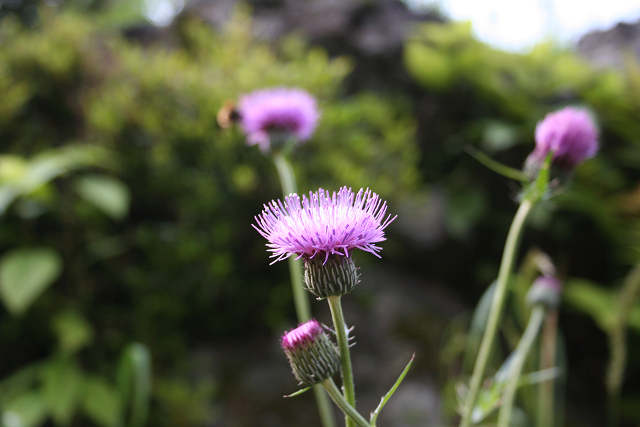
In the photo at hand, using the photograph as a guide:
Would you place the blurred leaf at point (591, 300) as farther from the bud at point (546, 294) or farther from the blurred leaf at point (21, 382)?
the blurred leaf at point (21, 382)

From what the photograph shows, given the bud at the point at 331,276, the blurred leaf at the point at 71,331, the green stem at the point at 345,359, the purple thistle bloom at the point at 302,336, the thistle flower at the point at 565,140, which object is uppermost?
the blurred leaf at the point at 71,331

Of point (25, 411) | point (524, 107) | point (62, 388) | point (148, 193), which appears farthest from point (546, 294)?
point (524, 107)

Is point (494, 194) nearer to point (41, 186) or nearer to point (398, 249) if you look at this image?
point (398, 249)

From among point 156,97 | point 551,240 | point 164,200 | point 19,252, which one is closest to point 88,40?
point 156,97

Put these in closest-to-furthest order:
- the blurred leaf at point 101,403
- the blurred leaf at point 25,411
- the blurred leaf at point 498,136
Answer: the blurred leaf at point 25,411, the blurred leaf at point 101,403, the blurred leaf at point 498,136

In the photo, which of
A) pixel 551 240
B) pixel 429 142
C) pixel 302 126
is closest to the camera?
pixel 302 126

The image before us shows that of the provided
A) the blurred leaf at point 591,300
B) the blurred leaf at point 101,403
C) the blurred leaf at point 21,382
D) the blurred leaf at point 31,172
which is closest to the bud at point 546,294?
the blurred leaf at point 591,300

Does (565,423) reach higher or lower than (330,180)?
lower

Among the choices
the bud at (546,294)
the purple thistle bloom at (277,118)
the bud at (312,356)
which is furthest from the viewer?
the purple thistle bloom at (277,118)
